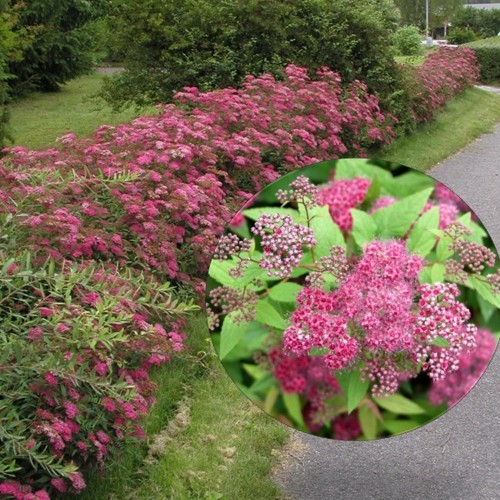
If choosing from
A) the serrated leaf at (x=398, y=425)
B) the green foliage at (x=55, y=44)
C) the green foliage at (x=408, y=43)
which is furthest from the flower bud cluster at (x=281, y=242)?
the green foliage at (x=408, y=43)

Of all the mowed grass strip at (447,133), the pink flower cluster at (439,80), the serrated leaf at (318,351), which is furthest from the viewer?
the pink flower cluster at (439,80)

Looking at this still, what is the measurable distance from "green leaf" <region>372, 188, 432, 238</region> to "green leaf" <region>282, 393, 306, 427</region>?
25.2 inches

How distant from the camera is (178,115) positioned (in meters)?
6.88

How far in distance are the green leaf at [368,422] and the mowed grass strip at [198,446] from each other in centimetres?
82

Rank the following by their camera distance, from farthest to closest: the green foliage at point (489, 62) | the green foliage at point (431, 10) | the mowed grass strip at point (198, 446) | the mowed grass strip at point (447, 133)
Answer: the green foliage at point (431, 10) → the green foliage at point (489, 62) → the mowed grass strip at point (447, 133) → the mowed grass strip at point (198, 446)

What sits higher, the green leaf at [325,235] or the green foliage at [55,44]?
the green leaf at [325,235]

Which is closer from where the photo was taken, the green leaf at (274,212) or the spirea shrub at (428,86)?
the green leaf at (274,212)

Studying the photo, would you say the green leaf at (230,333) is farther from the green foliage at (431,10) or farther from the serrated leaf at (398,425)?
the green foliage at (431,10)

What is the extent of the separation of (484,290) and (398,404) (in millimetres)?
497

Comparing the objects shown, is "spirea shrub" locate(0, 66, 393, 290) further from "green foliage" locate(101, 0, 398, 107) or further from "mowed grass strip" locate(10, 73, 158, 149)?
"mowed grass strip" locate(10, 73, 158, 149)

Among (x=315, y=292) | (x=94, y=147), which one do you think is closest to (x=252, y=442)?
(x=315, y=292)

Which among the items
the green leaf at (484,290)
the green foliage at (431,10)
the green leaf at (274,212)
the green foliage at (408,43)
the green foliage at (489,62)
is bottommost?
the green foliage at (431,10)

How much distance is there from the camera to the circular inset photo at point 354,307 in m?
2.78

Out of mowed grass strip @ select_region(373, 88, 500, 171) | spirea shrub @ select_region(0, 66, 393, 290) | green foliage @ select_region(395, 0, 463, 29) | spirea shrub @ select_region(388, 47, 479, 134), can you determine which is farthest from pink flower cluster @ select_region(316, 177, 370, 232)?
green foliage @ select_region(395, 0, 463, 29)
